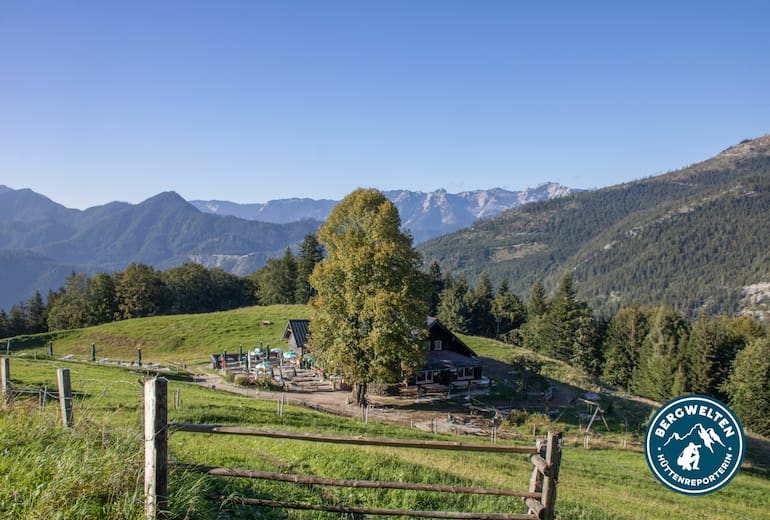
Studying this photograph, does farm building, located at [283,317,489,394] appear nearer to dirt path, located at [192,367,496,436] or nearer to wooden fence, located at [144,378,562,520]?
dirt path, located at [192,367,496,436]

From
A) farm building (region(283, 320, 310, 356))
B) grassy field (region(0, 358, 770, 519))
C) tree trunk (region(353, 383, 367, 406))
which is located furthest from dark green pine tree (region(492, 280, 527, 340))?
grassy field (region(0, 358, 770, 519))

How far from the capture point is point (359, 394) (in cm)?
3186

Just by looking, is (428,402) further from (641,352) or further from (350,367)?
(641,352)

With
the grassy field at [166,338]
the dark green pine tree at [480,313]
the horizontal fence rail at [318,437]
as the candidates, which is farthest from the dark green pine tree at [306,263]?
the horizontal fence rail at [318,437]

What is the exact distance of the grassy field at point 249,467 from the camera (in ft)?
17.5

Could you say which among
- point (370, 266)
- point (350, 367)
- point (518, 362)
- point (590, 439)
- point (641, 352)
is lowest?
point (641, 352)

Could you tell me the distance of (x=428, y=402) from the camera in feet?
117

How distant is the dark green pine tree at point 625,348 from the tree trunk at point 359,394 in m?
61.7

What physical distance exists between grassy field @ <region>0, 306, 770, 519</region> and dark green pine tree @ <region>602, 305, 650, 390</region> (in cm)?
5309

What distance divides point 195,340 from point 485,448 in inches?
2180

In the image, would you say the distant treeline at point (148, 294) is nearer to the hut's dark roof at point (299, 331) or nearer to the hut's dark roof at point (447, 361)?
the hut's dark roof at point (299, 331)

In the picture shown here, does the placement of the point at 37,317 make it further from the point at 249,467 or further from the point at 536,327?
the point at 249,467

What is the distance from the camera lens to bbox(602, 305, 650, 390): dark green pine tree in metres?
77.4

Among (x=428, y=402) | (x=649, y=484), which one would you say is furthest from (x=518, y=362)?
(x=649, y=484)
